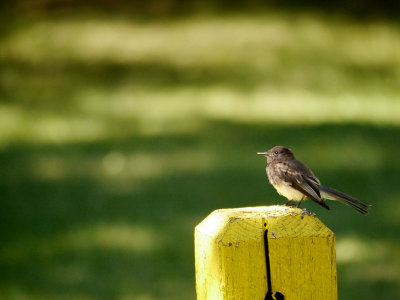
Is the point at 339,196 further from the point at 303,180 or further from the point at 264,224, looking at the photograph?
the point at 264,224

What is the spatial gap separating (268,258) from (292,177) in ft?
5.40

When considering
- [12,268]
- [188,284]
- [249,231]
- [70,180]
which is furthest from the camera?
[70,180]

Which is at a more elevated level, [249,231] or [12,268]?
[12,268]

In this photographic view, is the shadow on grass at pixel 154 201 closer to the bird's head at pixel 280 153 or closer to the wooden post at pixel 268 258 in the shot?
the bird's head at pixel 280 153

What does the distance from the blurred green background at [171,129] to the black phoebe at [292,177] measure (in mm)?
2187

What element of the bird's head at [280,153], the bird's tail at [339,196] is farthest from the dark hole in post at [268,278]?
the bird's head at [280,153]

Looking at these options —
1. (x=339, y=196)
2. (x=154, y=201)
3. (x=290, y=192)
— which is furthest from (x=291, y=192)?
(x=154, y=201)

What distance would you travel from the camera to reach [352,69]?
997cm

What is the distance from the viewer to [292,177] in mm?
3701

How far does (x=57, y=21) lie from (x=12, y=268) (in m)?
5.22

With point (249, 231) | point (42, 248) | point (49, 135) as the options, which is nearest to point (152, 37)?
point (49, 135)

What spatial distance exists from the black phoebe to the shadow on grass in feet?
7.01

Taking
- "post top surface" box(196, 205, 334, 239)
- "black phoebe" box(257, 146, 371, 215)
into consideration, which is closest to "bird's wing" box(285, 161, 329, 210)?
"black phoebe" box(257, 146, 371, 215)

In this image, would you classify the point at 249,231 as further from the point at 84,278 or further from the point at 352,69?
the point at 352,69
